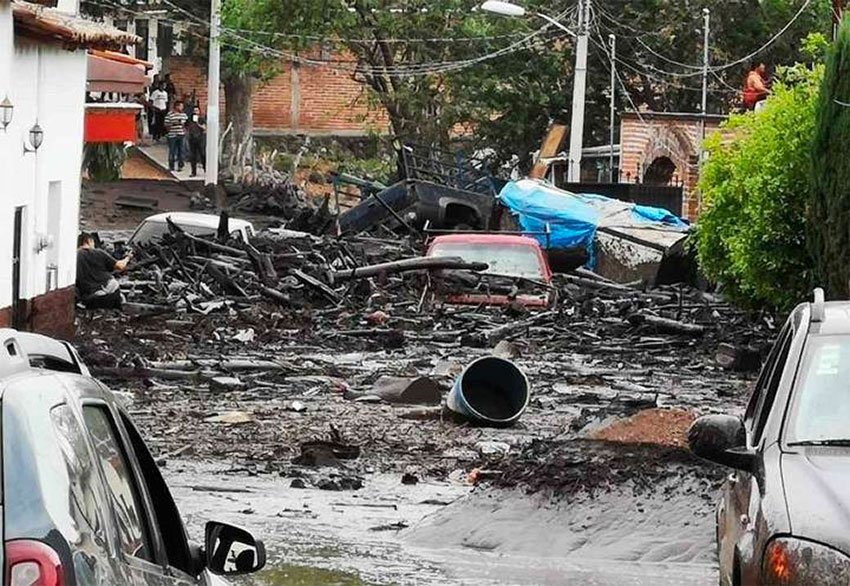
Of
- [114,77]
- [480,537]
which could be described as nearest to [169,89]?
[114,77]

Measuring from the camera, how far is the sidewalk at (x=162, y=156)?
58.8 meters

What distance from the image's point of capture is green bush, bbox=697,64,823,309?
25.5m

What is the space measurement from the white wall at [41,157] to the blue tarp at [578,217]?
16795mm

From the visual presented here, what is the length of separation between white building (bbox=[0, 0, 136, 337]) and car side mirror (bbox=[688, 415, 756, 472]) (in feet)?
51.7

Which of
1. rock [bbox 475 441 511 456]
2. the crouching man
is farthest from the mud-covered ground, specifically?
the crouching man

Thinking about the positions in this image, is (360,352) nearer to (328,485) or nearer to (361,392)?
(361,392)

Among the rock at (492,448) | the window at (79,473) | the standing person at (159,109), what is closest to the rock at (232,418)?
the rock at (492,448)

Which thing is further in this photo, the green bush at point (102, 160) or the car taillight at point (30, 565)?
the green bush at point (102, 160)

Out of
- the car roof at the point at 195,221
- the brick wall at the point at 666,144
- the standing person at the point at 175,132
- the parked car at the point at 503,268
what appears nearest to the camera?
the parked car at the point at 503,268

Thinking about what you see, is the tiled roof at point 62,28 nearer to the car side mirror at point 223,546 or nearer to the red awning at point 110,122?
the red awning at point 110,122

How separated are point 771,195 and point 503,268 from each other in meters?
6.74

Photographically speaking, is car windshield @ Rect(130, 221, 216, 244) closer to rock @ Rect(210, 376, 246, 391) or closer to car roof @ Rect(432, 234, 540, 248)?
car roof @ Rect(432, 234, 540, 248)

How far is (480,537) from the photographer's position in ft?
44.1

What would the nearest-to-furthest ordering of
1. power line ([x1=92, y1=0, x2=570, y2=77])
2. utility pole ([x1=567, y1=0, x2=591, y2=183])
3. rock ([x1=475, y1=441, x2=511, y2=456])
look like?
rock ([x1=475, y1=441, x2=511, y2=456]) → utility pole ([x1=567, y1=0, x2=591, y2=183]) → power line ([x1=92, y1=0, x2=570, y2=77])
